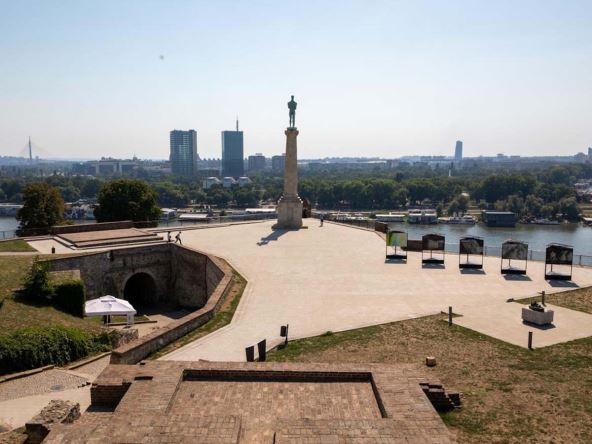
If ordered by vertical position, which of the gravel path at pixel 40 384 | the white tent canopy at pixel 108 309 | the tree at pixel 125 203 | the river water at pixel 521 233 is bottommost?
the river water at pixel 521 233

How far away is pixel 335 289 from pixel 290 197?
1762 centimetres

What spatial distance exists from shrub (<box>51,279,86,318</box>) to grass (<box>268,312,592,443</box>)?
9.95 metres

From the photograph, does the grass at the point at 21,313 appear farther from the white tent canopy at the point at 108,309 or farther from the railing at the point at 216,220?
the railing at the point at 216,220

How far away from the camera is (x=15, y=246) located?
27203 mm

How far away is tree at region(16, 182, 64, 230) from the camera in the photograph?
1415 inches

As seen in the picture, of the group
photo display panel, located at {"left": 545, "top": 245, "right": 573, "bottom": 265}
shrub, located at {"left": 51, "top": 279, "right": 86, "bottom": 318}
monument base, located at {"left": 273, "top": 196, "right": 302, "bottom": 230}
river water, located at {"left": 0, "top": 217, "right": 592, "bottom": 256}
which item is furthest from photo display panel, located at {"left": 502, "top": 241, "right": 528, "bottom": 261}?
river water, located at {"left": 0, "top": 217, "right": 592, "bottom": 256}

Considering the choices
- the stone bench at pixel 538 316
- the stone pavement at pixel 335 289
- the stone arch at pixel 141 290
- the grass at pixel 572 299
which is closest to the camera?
the stone pavement at pixel 335 289

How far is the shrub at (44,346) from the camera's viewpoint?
48.0 feet

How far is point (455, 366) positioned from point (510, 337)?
124 inches

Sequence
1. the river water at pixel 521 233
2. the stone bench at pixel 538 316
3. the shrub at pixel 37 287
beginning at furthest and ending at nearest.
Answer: the river water at pixel 521 233 → the shrub at pixel 37 287 → the stone bench at pixel 538 316

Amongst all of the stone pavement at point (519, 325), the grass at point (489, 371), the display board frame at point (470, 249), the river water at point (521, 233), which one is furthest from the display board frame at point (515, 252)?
the river water at point (521, 233)

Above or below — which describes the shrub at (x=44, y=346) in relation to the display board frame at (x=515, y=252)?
below

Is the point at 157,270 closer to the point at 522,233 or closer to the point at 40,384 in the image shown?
the point at 40,384

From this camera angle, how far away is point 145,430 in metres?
8.12
